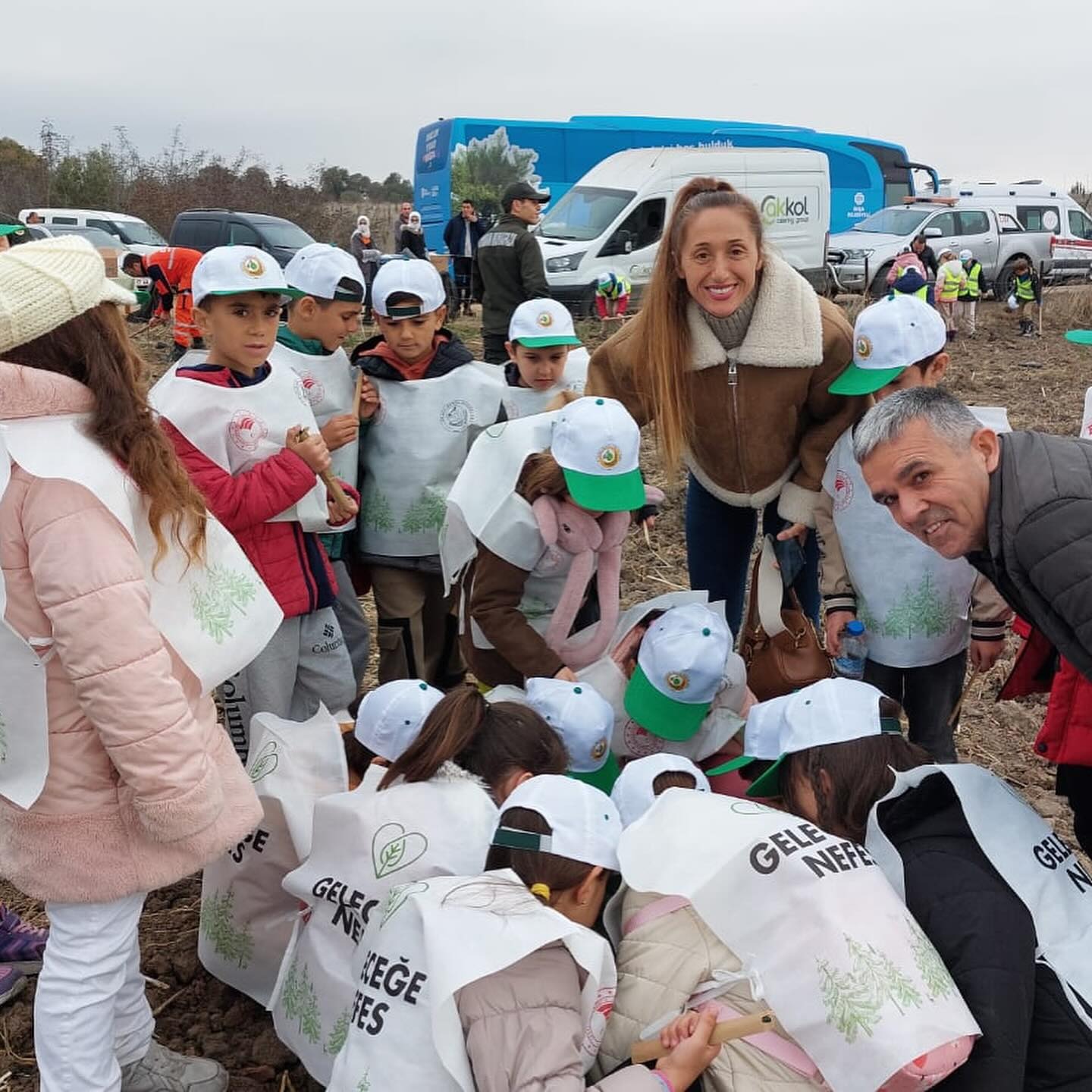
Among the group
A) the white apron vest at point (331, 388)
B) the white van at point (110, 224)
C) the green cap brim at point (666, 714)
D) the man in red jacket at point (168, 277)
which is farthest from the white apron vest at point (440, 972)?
the white van at point (110, 224)

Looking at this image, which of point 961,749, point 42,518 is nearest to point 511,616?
point 42,518

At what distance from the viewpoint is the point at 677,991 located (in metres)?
1.81

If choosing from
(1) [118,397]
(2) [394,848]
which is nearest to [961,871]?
(2) [394,848]

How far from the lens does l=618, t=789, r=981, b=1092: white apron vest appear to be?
61.2 inches

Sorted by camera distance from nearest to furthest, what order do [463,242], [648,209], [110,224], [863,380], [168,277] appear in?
[863,380]
[168,277]
[463,242]
[648,209]
[110,224]

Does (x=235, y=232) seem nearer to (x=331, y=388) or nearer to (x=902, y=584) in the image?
(x=331, y=388)

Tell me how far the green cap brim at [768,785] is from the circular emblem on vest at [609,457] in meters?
0.84

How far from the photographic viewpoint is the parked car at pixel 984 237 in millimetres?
16797

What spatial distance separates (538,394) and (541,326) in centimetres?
22

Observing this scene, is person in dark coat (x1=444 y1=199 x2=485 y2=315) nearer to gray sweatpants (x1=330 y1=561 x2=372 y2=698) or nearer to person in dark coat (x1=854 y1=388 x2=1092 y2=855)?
gray sweatpants (x1=330 y1=561 x2=372 y2=698)

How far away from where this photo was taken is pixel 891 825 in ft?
6.26

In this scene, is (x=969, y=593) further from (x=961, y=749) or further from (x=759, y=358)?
(x=961, y=749)

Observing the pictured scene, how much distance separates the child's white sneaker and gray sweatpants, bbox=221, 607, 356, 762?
2.53 ft

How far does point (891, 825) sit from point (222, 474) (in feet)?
5.59
